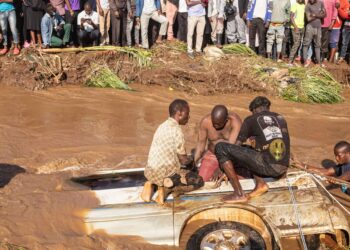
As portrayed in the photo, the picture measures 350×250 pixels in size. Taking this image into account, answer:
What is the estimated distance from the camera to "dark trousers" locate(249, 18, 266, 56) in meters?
13.0

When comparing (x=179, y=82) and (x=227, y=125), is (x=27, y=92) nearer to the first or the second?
(x=179, y=82)

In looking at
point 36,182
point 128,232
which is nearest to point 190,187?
point 128,232

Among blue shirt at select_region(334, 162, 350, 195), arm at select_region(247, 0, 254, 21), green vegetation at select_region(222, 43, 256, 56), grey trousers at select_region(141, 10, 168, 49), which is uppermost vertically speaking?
arm at select_region(247, 0, 254, 21)

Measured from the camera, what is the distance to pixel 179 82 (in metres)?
12.3

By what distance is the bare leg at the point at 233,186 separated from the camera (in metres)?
5.67

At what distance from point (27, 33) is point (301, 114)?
22.6 ft

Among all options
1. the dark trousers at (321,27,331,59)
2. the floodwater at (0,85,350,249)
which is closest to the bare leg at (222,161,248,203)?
the floodwater at (0,85,350,249)

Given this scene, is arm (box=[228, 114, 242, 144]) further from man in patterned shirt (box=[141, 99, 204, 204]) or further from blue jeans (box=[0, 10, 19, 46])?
blue jeans (box=[0, 10, 19, 46])

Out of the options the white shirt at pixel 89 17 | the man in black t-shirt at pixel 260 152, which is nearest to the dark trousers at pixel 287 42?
the white shirt at pixel 89 17

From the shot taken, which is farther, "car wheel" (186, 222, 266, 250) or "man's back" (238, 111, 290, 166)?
"man's back" (238, 111, 290, 166)

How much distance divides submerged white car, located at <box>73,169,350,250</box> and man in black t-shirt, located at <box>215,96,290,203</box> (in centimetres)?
22

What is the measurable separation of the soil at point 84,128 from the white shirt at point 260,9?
1.28 metres

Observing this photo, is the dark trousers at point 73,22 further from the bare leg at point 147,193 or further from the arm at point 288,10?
the bare leg at point 147,193

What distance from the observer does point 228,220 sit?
554 cm
